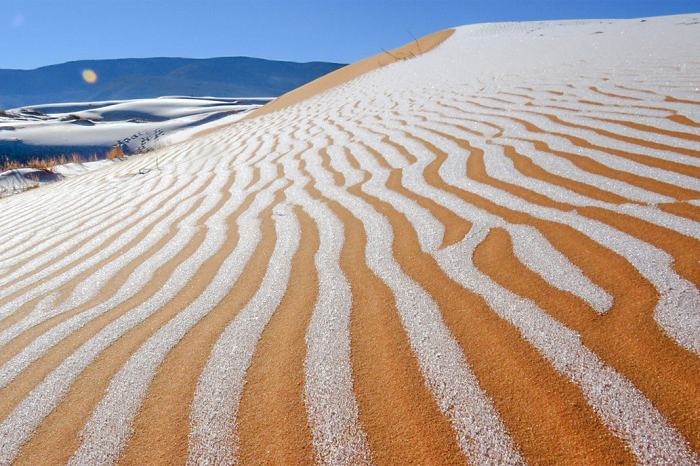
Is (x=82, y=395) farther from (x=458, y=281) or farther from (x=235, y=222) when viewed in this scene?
(x=235, y=222)

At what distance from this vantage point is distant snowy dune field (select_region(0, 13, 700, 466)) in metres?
1.08

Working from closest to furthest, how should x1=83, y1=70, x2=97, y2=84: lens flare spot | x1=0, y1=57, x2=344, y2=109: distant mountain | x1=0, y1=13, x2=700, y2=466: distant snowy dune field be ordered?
1. x1=0, y1=13, x2=700, y2=466: distant snowy dune field
2. x1=0, y1=57, x2=344, y2=109: distant mountain
3. x1=83, y1=70, x2=97, y2=84: lens flare spot

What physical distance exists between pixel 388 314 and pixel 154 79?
9516 cm

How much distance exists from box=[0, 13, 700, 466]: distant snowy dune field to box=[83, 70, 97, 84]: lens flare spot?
113m

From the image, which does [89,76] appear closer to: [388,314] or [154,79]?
[154,79]

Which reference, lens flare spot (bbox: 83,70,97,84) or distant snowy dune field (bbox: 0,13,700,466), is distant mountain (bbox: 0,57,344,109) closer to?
lens flare spot (bbox: 83,70,97,84)

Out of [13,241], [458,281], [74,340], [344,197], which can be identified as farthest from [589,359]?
[13,241]

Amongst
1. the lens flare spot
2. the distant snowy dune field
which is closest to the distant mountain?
the lens flare spot

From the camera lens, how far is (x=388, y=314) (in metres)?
1.60

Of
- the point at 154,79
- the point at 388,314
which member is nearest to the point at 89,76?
the point at 154,79

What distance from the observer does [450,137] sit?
4.32 m

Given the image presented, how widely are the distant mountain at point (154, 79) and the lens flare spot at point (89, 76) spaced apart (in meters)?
0.82

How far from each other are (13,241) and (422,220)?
305 cm

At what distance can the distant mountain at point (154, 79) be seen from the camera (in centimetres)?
8056
